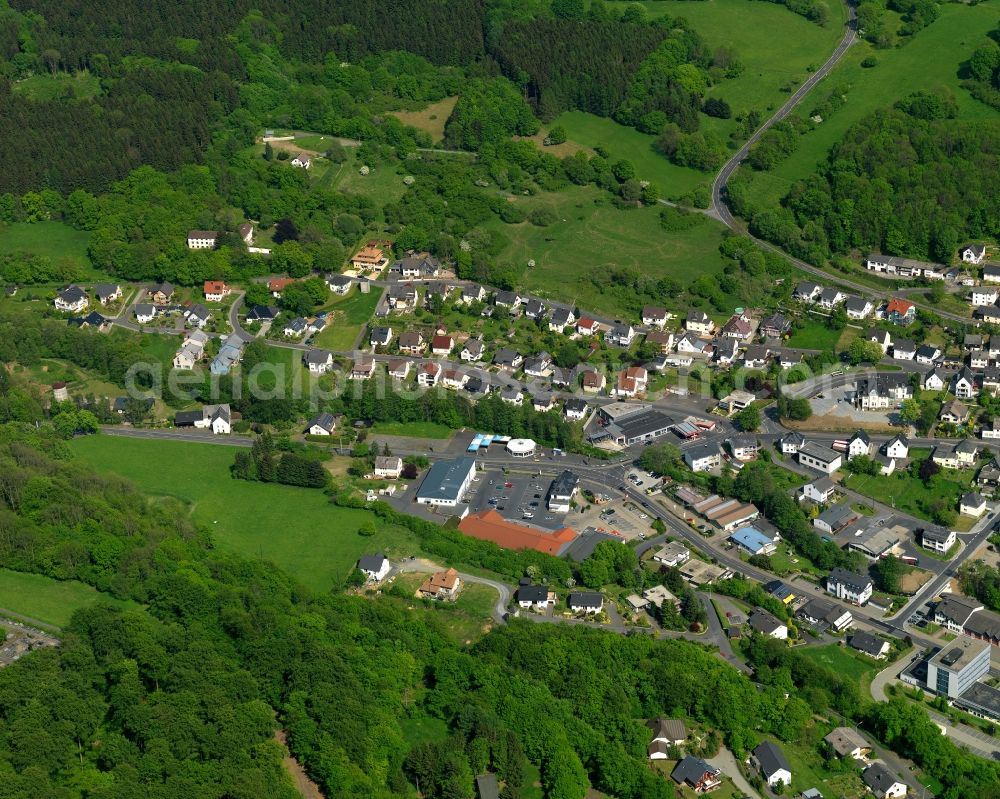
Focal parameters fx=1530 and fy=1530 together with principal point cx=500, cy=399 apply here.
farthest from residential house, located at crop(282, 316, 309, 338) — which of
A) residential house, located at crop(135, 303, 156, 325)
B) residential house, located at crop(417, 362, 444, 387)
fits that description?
residential house, located at crop(417, 362, 444, 387)

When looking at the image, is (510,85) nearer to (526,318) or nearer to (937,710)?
(526,318)

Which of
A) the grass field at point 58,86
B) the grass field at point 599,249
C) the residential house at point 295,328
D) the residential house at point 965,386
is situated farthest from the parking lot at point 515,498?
the grass field at point 58,86

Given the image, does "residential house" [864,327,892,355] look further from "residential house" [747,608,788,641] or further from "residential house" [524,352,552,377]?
"residential house" [747,608,788,641]

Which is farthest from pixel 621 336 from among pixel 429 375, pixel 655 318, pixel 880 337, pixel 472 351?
pixel 880 337

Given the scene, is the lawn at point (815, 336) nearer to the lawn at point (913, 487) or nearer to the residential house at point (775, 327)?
the residential house at point (775, 327)

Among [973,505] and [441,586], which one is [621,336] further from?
[441,586]

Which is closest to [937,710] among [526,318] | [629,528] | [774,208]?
[629,528]
